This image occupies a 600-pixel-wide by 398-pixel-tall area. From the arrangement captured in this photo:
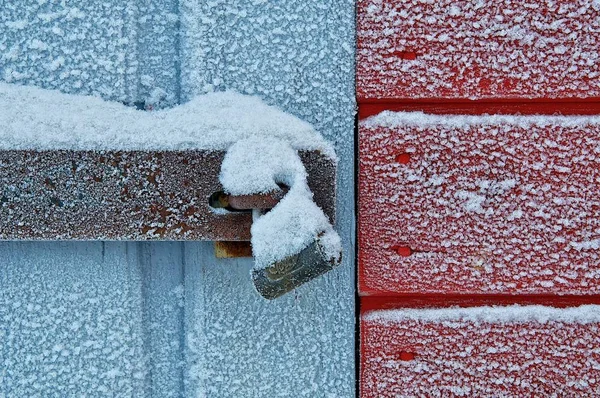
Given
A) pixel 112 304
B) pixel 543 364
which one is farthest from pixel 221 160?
pixel 543 364

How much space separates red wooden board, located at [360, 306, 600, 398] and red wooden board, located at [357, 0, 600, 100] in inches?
10.5

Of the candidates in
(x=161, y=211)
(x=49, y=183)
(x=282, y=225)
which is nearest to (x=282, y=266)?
(x=282, y=225)

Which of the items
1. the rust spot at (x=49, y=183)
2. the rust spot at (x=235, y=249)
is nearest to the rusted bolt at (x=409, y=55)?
the rust spot at (x=235, y=249)

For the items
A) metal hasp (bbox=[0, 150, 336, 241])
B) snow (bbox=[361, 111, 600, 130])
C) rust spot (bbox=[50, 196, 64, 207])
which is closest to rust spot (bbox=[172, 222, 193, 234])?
metal hasp (bbox=[0, 150, 336, 241])

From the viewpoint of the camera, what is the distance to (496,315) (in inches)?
26.4

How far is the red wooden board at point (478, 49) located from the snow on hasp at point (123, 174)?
14 centimetres

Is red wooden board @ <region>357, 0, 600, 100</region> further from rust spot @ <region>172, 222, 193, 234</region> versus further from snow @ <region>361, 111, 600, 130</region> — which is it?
rust spot @ <region>172, 222, 193, 234</region>

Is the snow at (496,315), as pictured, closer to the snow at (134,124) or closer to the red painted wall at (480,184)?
the red painted wall at (480,184)

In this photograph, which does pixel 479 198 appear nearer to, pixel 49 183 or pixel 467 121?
pixel 467 121

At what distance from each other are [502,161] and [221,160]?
323 mm

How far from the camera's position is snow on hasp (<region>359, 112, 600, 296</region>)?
0.64 metres

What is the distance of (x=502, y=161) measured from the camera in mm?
644

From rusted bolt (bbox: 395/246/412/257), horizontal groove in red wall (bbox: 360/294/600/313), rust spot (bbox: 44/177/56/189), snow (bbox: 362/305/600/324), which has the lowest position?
snow (bbox: 362/305/600/324)

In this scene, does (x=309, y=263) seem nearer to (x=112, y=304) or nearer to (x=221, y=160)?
(x=221, y=160)
